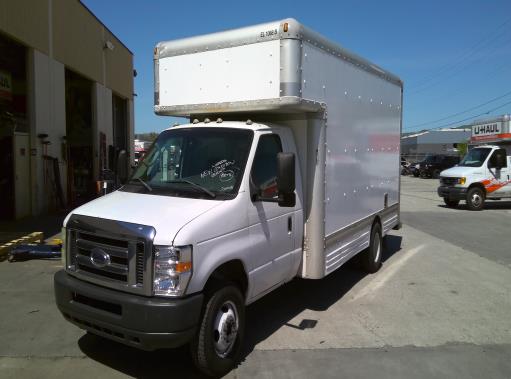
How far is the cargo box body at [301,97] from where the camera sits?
480 centimetres

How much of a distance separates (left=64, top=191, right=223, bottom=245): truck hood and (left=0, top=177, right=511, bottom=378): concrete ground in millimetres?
1437

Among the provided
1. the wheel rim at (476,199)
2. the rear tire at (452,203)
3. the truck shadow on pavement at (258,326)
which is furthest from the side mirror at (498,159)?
the truck shadow on pavement at (258,326)

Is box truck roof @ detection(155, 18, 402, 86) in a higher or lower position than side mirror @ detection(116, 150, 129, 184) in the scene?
higher

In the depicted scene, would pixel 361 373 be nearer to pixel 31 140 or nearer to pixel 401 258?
pixel 401 258

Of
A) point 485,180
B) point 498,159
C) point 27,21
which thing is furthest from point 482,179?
point 27,21

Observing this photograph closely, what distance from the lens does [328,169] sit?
5.59m

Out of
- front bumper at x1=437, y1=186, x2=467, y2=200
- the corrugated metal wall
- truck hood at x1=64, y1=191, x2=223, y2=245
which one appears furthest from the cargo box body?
front bumper at x1=437, y1=186, x2=467, y2=200

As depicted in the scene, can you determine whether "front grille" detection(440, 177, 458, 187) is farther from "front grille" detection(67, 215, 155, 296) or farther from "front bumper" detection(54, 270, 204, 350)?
"front grille" detection(67, 215, 155, 296)

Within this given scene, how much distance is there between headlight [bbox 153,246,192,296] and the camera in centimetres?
350

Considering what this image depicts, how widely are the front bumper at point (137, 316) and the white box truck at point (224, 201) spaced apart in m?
0.01

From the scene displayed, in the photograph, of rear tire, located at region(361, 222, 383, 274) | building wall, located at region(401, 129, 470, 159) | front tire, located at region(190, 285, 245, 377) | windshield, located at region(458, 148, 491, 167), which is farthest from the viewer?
building wall, located at region(401, 129, 470, 159)

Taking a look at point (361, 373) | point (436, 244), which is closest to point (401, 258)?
point (436, 244)

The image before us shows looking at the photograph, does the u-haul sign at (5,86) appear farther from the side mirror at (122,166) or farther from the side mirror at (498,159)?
the side mirror at (498,159)

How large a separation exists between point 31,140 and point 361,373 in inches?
458
